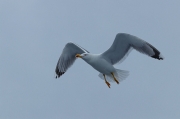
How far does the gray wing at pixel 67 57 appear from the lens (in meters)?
14.8

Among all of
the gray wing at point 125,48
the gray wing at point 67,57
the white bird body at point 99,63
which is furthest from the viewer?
the gray wing at point 67,57

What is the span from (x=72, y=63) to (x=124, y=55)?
192 cm

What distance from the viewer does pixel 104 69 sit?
548 inches

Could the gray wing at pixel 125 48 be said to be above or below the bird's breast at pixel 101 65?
above

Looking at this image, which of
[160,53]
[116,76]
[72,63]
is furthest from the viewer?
[72,63]

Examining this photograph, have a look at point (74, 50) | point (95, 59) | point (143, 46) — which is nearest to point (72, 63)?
point (74, 50)

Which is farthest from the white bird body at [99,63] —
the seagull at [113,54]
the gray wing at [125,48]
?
the gray wing at [125,48]

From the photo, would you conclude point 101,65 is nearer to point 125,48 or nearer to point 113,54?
point 113,54

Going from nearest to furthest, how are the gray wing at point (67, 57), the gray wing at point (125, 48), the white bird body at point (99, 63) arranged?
1. the gray wing at point (125, 48)
2. the white bird body at point (99, 63)
3. the gray wing at point (67, 57)

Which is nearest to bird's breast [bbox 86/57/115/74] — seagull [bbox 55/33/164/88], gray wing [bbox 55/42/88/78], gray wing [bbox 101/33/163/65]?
seagull [bbox 55/33/164/88]

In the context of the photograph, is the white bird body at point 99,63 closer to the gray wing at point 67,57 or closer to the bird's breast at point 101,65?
the bird's breast at point 101,65

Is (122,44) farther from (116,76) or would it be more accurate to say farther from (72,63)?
→ (72,63)

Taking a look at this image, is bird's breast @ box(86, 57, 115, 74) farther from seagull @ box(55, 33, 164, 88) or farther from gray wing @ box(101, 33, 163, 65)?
gray wing @ box(101, 33, 163, 65)

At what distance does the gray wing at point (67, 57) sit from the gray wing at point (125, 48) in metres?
1.02
